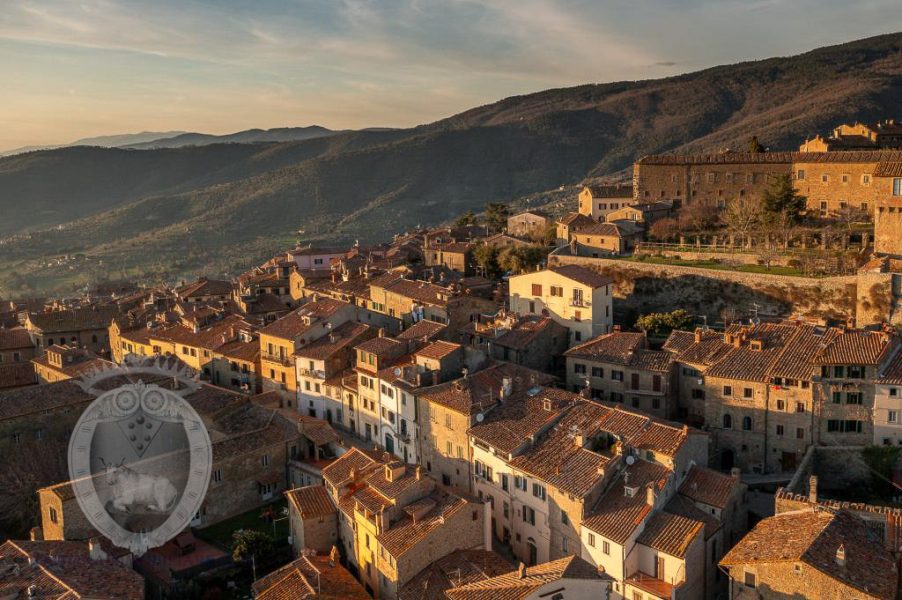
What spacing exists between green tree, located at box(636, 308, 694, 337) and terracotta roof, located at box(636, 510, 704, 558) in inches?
726

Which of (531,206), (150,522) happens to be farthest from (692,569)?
(531,206)

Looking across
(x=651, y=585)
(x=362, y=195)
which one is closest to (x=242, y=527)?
(x=651, y=585)

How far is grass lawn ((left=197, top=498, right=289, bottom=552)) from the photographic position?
3428 centimetres

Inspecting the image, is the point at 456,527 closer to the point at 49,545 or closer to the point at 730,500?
the point at 730,500

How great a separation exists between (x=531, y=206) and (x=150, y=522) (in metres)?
112

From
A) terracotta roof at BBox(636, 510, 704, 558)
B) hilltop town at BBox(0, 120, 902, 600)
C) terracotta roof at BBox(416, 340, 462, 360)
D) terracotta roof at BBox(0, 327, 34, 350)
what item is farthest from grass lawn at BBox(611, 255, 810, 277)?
terracotta roof at BBox(0, 327, 34, 350)

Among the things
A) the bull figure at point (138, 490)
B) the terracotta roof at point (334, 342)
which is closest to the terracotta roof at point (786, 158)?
the terracotta roof at point (334, 342)

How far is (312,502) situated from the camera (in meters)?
33.2

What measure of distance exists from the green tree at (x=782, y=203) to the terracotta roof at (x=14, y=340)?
5546cm

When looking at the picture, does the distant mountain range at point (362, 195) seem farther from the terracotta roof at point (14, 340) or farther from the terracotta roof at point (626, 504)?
the terracotta roof at point (626, 504)

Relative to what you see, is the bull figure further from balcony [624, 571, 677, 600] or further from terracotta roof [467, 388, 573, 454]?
balcony [624, 571, 677, 600]

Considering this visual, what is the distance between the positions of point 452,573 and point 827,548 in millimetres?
12140

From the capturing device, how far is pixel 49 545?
30.6 metres

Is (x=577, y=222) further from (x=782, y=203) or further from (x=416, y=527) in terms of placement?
(x=416, y=527)
